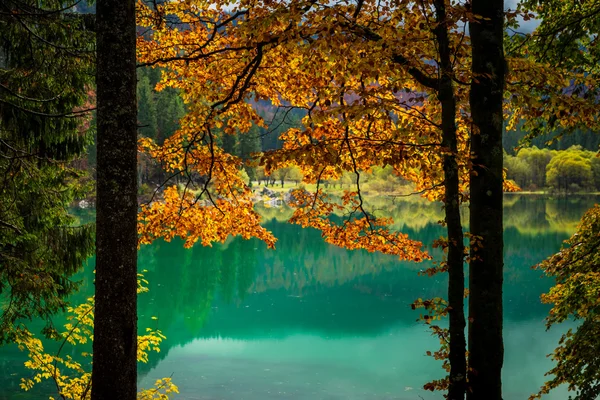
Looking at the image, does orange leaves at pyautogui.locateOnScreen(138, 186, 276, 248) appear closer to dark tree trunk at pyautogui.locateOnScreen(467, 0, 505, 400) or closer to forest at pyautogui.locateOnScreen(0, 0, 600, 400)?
forest at pyautogui.locateOnScreen(0, 0, 600, 400)

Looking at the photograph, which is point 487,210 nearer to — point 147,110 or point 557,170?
point 147,110

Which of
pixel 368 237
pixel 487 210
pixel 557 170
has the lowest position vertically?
pixel 368 237

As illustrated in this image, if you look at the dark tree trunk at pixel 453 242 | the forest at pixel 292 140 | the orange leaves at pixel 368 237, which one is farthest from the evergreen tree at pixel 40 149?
the dark tree trunk at pixel 453 242

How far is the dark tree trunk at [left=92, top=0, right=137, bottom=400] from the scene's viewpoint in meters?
3.34

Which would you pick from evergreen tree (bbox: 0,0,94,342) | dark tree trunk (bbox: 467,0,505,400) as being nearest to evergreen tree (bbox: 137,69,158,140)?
evergreen tree (bbox: 0,0,94,342)

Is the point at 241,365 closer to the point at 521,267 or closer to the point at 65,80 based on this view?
the point at 65,80

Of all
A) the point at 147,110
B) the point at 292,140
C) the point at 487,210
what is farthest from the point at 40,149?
the point at 147,110

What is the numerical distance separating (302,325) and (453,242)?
16452 millimetres

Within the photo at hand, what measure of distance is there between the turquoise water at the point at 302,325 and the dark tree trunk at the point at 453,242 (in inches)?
90.5

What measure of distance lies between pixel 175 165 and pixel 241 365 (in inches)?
430

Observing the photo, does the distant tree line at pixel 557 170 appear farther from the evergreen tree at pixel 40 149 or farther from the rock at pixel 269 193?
the evergreen tree at pixel 40 149

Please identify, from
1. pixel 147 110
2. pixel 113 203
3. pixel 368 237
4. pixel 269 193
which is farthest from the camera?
pixel 269 193

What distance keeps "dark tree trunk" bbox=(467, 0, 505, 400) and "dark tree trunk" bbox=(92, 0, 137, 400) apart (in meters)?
2.63

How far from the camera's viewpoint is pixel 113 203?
11.0ft
